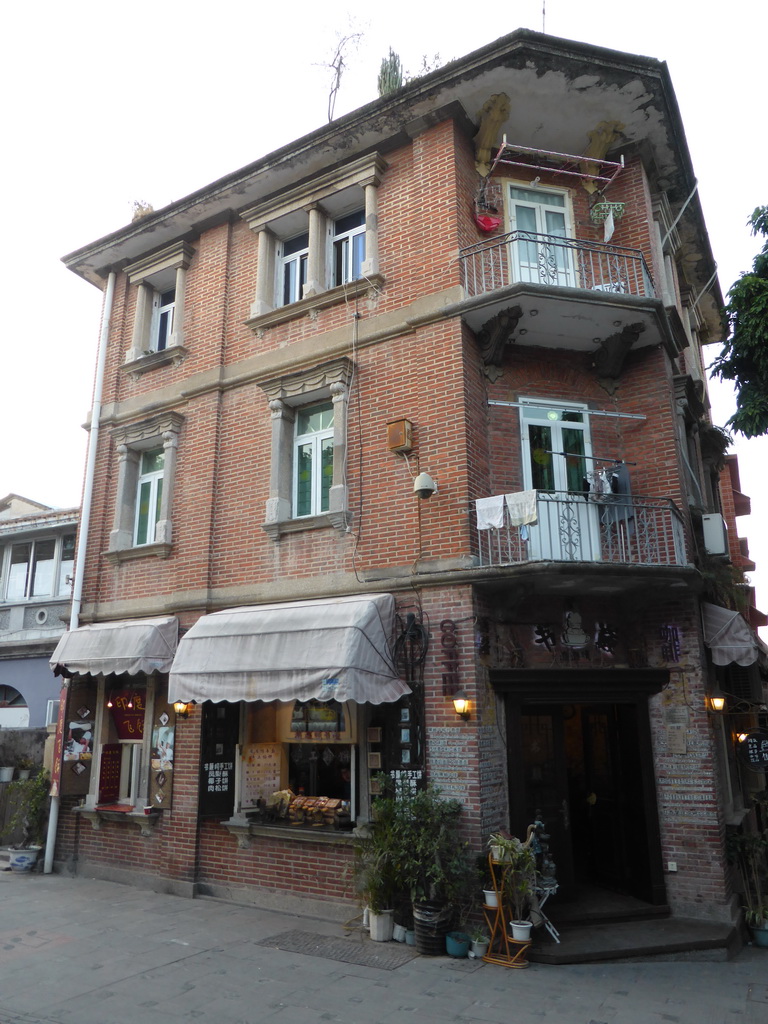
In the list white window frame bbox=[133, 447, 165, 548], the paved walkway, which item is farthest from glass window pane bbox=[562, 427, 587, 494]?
white window frame bbox=[133, 447, 165, 548]

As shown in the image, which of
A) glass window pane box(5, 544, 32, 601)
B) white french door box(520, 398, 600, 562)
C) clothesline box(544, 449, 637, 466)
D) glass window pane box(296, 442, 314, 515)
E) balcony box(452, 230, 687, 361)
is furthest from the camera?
glass window pane box(5, 544, 32, 601)

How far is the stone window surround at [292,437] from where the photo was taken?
1061cm

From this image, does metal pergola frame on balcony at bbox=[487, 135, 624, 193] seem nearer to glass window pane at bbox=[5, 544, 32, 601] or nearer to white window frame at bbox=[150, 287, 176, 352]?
white window frame at bbox=[150, 287, 176, 352]

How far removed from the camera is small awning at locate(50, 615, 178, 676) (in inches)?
436

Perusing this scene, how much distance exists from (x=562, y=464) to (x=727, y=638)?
131 inches

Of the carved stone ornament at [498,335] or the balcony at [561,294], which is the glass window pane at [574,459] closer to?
the balcony at [561,294]

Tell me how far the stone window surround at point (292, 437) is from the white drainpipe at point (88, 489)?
4135 millimetres

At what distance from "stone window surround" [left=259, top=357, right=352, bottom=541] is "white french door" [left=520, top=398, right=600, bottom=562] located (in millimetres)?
2642

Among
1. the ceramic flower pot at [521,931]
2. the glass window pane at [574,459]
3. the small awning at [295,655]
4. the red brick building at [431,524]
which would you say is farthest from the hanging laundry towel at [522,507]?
the ceramic flower pot at [521,931]

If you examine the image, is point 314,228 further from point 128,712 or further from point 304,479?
point 128,712

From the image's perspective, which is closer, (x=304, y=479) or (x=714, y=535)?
(x=714, y=535)

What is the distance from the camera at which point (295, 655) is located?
9133mm

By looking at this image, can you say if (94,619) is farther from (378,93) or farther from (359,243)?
(378,93)

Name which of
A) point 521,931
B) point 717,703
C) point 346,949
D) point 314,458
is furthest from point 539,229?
point 346,949
